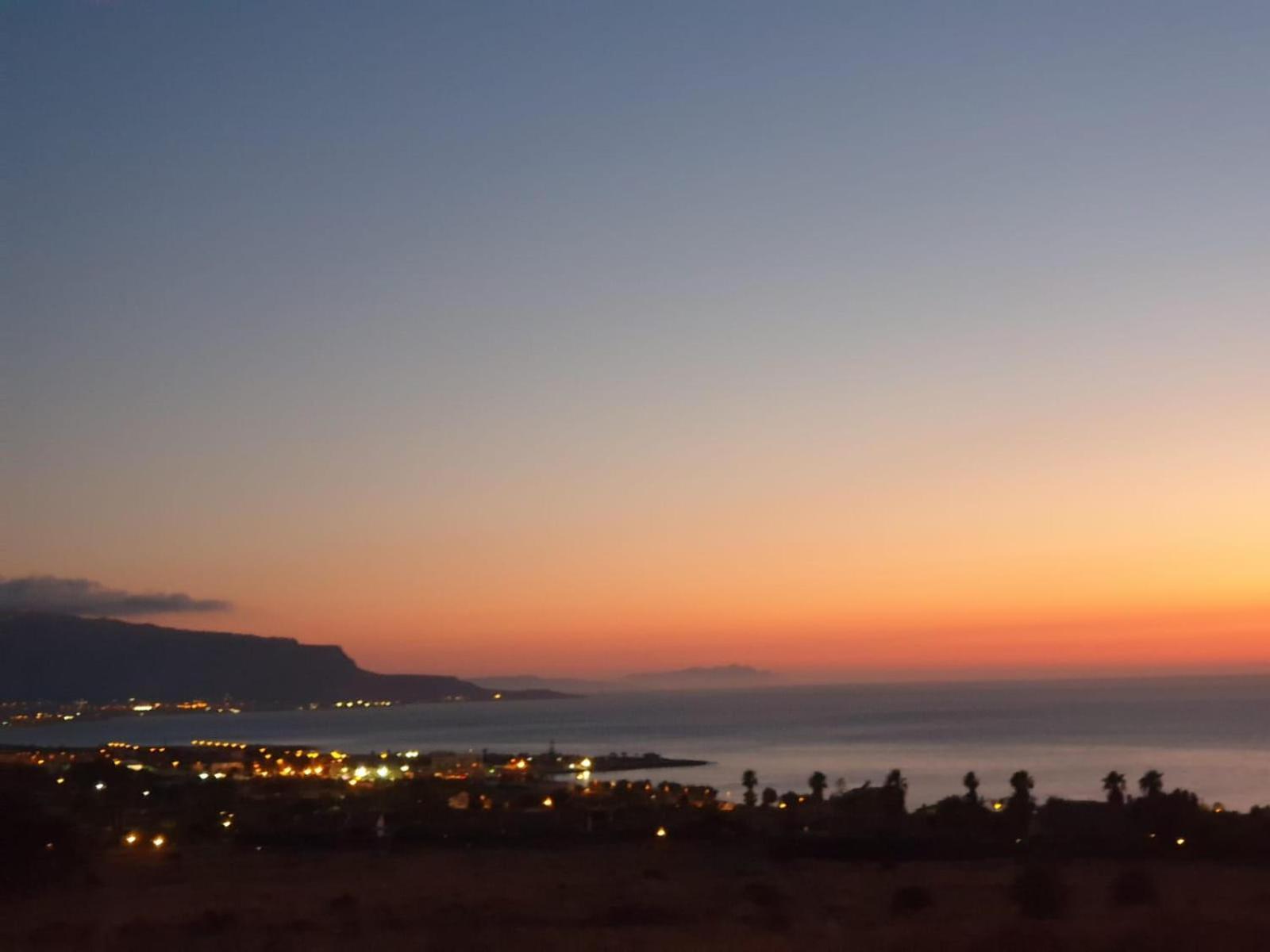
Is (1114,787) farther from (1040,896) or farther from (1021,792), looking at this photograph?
(1040,896)

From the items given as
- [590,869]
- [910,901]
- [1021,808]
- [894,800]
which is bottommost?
[894,800]

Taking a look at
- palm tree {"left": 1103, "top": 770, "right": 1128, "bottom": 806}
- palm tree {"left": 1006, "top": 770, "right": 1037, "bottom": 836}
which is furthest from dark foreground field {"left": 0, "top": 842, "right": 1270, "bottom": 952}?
palm tree {"left": 1103, "top": 770, "right": 1128, "bottom": 806}

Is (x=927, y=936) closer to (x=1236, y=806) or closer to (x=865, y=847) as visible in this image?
(x=865, y=847)

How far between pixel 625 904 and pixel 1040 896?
238 inches

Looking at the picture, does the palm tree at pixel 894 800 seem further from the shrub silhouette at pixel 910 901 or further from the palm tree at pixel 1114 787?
the shrub silhouette at pixel 910 901

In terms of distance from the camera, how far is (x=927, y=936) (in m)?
15.9

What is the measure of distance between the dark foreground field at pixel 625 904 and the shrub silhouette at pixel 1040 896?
4cm

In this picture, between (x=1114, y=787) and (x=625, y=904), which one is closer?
(x=625, y=904)

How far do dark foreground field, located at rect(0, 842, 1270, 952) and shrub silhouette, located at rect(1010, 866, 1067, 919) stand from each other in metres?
0.04

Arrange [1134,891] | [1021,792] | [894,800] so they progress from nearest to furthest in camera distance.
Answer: [1134,891] < [1021,792] < [894,800]

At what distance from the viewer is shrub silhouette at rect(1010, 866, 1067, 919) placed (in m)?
20.1

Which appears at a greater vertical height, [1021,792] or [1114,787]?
[1021,792]

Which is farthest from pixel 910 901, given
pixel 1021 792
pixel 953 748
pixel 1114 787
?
pixel 953 748

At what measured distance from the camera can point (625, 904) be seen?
20.9 metres
